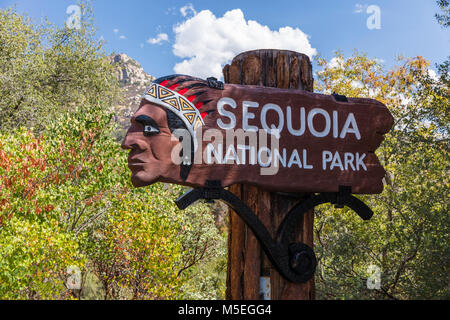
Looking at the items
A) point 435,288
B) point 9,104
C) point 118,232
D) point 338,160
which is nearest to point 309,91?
point 338,160

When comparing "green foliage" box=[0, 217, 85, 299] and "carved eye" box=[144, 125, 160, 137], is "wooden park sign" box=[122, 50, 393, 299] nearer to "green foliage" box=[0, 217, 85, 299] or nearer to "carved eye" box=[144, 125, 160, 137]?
"carved eye" box=[144, 125, 160, 137]

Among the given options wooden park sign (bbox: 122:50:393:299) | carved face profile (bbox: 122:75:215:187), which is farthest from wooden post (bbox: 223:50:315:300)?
carved face profile (bbox: 122:75:215:187)

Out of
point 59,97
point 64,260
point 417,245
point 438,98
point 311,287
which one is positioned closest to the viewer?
point 311,287

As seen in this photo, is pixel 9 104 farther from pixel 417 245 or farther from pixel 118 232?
pixel 417 245

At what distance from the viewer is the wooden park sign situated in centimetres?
293

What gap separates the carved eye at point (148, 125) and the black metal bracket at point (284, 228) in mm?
507

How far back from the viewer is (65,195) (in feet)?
22.7

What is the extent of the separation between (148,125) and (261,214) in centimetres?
110

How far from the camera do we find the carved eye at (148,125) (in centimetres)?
286

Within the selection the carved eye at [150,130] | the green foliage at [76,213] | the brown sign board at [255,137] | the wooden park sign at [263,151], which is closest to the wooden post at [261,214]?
the wooden park sign at [263,151]

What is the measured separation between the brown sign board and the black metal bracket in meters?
0.08

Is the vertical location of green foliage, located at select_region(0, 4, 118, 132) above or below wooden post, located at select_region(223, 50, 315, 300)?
above

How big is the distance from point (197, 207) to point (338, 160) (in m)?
10.5

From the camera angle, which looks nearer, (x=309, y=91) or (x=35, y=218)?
(x=309, y=91)
